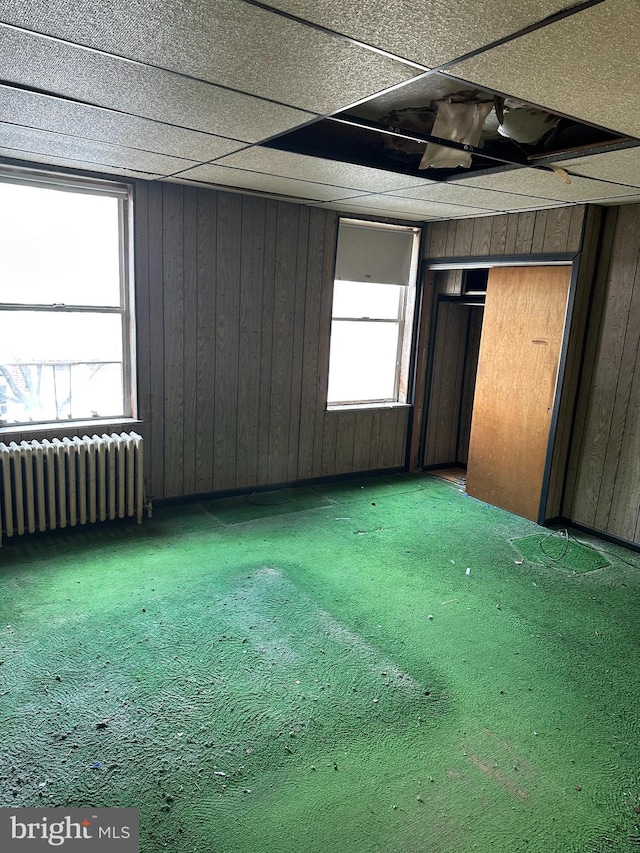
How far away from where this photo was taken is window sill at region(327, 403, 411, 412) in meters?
5.48

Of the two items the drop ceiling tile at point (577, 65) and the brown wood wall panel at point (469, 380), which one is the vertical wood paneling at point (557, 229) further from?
the drop ceiling tile at point (577, 65)

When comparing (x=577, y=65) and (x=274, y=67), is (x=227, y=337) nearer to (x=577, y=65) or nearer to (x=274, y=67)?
(x=274, y=67)

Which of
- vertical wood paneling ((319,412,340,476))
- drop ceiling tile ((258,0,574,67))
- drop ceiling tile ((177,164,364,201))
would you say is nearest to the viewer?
drop ceiling tile ((258,0,574,67))

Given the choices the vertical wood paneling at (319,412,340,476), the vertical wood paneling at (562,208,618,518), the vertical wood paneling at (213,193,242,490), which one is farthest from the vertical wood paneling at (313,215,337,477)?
the vertical wood paneling at (562,208,618,518)

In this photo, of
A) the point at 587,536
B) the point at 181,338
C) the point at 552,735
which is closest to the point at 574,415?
the point at 587,536

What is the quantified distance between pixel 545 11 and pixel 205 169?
2.54 meters

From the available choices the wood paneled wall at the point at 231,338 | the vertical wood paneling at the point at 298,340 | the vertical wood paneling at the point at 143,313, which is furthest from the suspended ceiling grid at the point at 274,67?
the vertical wood paneling at the point at 298,340

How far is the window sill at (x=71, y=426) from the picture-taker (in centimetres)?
403

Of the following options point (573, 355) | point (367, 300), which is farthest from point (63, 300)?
point (573, 355)

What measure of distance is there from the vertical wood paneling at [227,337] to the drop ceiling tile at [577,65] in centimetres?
280

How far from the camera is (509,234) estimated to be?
474 cm

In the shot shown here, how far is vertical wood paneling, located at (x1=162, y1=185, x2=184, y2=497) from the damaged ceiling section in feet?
5.02

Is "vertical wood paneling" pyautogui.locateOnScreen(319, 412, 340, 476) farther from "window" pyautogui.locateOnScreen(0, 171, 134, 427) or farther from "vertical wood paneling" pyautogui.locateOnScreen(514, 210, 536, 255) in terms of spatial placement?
"vertical wood paneling" pyautogui.locateOnScreen(514, 210, 536, 255)

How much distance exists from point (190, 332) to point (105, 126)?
190cm
